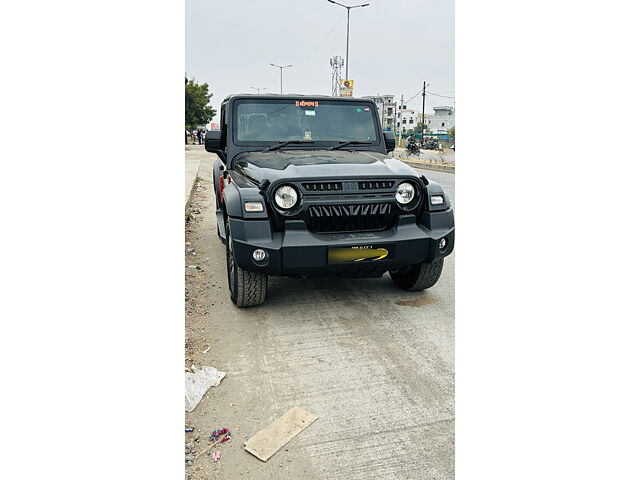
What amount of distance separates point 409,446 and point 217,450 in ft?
3.06

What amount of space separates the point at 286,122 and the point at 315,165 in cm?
118

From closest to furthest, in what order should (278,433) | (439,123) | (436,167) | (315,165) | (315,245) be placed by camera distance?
1. (278,433)
2. (315,245)
3. (315,165)
4. (436,167)
5. (439,123)

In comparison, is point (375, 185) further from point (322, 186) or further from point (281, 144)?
point (281, 144)

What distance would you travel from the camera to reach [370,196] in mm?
4109

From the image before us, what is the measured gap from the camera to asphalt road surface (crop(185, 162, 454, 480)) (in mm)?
2488

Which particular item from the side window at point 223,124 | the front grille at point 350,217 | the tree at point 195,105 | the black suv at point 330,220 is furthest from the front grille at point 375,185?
the tree at point 195,105

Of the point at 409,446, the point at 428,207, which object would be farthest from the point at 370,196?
the point at 409,446

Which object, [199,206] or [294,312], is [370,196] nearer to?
[294,312]

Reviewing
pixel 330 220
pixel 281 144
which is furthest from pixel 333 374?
pixel 281 144

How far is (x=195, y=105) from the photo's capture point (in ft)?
116

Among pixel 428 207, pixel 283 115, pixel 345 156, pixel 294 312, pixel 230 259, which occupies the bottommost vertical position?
pixel 294 312

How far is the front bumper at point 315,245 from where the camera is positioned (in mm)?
3889

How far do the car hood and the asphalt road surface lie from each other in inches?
44.5

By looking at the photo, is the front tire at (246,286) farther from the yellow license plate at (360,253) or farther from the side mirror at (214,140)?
the side mirror at (214,140)
